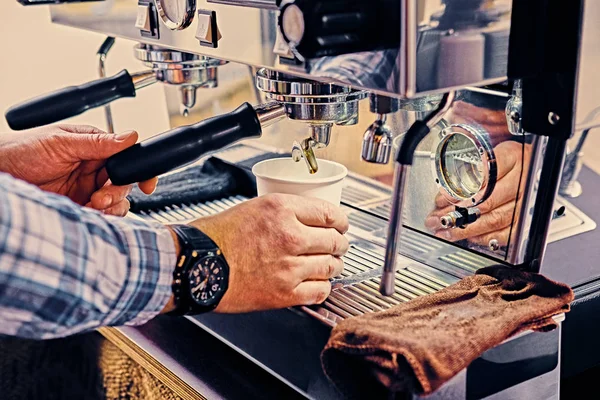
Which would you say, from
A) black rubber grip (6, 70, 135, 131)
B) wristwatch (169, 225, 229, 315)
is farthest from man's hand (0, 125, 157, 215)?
wristwatch (169, 225, 229, 315)

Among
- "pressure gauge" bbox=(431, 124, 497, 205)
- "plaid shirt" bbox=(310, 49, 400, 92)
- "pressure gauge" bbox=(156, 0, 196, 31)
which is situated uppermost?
"pressure gauge" bbox=(156, 0, 196, 31)

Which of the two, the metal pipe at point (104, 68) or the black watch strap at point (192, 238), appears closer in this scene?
the black watch strap at point (192, 238)

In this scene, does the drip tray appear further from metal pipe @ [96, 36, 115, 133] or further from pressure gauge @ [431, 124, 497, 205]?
metal pipe @ [96, 36, 115, 133]

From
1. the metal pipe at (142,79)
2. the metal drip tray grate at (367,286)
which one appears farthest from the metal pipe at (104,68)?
the metal drip tray grate at (367,286)

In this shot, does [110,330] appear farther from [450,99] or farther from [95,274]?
[450,99]

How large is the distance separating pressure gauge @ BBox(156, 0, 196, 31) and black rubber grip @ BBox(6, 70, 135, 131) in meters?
0.18

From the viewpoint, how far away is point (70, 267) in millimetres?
539

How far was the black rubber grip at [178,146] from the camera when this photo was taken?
2.30 ft

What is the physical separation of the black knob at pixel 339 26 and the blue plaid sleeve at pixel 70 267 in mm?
199

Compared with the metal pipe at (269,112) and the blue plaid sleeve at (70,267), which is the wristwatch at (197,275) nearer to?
the blue plaid sleeve at (70,267)

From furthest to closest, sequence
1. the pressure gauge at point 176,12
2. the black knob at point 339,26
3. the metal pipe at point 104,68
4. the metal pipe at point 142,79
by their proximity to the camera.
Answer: the metal pipe at point 104,68
the metal pipe at point 142,79
the pressure gauge at point 176,12
the black knob at point 339,26

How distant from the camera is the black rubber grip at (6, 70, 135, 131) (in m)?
0.88

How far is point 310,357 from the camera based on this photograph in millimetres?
634

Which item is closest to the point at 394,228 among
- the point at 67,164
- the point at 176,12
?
the point at 176,12
